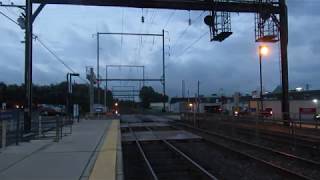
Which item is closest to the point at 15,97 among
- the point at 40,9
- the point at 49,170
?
the point at 40,9

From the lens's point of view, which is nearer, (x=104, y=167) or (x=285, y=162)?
(x=104, y=167)

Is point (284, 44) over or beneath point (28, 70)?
over

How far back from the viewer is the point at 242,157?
21.5 m

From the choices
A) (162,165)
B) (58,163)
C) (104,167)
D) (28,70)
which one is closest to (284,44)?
(28,70)

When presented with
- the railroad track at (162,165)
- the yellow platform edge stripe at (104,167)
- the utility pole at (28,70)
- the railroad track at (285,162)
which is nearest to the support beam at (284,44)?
the railroad track at (285,162)

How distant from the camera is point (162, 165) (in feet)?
67.0

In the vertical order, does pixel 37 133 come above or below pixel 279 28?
below

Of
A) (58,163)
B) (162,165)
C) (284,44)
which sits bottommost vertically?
(162,165)

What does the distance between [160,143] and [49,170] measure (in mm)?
17131

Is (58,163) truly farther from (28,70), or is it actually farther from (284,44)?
(284,44)

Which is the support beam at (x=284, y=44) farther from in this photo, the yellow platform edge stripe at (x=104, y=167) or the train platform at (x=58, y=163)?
the yellow platform edge stripe at (x=104, y=167)

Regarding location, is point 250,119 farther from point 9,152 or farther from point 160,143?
point 9,152

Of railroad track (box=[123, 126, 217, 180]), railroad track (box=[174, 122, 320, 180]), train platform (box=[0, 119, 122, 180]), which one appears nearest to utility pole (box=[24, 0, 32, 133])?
railroad track (box=[123, 126, 217, 180])

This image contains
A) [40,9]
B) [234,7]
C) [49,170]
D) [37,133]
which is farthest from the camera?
[234,7]
